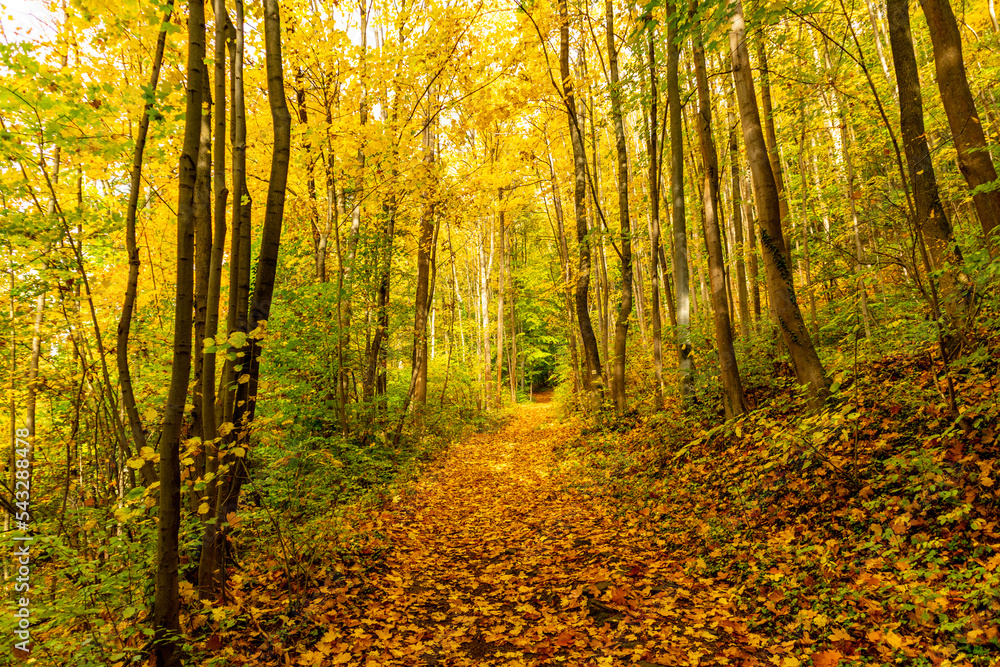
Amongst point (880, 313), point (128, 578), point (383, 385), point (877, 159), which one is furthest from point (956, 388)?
point (383, 385)

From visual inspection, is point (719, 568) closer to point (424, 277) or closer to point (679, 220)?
point (679, 220)

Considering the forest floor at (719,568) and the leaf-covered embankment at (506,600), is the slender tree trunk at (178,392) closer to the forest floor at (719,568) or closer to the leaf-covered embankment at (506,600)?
the forest floor at (719,568)

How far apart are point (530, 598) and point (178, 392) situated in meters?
3.43

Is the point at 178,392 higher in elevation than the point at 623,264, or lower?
lower

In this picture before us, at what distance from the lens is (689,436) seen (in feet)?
25.2

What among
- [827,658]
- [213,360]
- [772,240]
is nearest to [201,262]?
[213,360]

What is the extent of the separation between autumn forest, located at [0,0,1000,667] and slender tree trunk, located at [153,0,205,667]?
23 mm

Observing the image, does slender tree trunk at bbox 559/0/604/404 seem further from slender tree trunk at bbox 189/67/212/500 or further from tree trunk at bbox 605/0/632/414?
slender tree trunk at bbox 189/67/212/500

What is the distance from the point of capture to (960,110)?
5207mm

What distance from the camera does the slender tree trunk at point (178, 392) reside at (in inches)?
127

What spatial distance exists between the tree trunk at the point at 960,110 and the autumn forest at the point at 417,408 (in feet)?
0.09

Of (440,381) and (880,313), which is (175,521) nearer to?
(880,313)

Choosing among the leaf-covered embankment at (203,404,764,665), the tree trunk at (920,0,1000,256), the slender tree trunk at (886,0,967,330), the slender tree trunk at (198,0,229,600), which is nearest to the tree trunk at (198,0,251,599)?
the slender tree trunk at (198,0,229,600)

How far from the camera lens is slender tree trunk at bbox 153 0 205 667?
10.5ft
